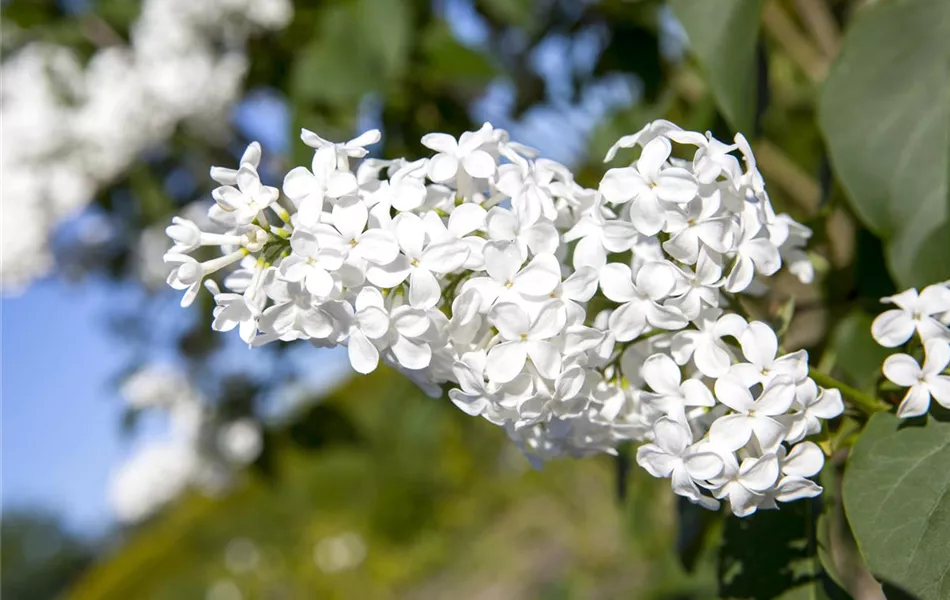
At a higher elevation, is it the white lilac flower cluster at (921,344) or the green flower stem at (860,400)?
the white lilac flower cluster at (921,344)

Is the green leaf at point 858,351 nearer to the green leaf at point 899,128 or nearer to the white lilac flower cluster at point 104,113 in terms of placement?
the green leaf at point 899,128

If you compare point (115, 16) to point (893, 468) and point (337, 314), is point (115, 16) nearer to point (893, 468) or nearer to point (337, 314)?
point (337, 314)

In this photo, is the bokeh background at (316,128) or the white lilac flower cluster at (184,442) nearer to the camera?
the bokeh background at (316,128)

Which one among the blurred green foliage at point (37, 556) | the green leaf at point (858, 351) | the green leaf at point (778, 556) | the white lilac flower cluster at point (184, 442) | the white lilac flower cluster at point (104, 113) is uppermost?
the green leaf at point (858, 351)

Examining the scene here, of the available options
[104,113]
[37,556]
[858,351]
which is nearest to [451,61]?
[104,113]

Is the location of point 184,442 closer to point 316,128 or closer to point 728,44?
point 316,128

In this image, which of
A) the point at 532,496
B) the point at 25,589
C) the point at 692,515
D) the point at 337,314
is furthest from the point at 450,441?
the point at 25,589

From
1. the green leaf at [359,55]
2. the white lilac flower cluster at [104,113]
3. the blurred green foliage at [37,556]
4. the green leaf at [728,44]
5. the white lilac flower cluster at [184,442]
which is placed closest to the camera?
the green leaf at [728,44]

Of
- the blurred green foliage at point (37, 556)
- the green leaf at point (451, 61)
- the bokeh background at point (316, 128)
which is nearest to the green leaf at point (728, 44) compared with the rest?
the bokeh background at point (316, 128)

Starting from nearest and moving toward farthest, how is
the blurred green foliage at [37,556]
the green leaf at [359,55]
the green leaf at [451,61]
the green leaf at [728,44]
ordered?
the green leaf at [728,44] → the green leaf at [359,55] → the green leaf at [451,61] → the blurred green foliage at [37,556]
